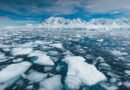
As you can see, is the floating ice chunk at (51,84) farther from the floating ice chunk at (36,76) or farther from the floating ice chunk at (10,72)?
the floating ice chunk at (10,72)

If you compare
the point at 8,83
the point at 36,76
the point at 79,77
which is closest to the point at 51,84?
the point at 79,77

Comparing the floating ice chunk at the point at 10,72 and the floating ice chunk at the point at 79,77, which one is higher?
the floating ice chunk at the point at 79,77

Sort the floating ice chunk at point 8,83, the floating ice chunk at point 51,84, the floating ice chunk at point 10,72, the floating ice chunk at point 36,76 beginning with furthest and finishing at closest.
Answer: the floating ice chunk at point 10,72, the floating ice chunk at point 36,76, the floating ice chunk at point 8,83, the floating ice chunk at point 51,84

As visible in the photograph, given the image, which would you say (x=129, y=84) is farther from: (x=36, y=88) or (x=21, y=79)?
(x=21, y=79)

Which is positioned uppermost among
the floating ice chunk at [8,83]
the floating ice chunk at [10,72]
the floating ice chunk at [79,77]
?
the floating ice chunk at [79,77]

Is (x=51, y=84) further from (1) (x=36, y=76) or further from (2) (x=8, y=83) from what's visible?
(2) (x=8, y=83)

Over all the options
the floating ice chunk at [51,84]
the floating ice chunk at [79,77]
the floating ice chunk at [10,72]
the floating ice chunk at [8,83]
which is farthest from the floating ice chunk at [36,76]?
the floating ice chunk at [79,77]
